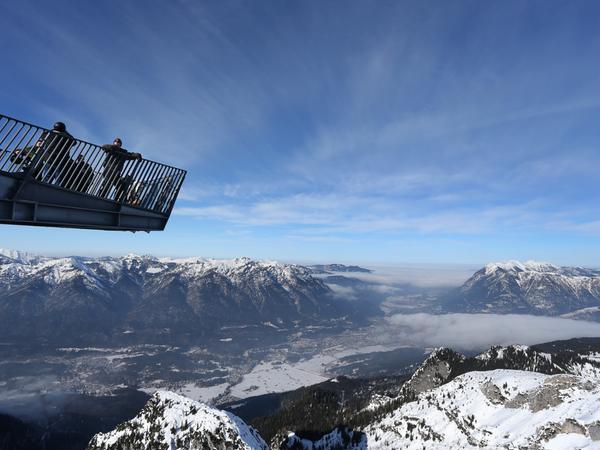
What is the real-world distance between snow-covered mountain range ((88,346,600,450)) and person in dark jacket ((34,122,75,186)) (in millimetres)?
116063

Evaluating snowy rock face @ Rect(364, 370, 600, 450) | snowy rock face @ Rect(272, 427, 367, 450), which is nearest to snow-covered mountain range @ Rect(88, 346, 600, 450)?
snowy rock face @ Rect(364, 370, 600, 450)

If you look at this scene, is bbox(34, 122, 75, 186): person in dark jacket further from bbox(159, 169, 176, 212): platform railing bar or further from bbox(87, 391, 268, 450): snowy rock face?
bbox(87, 391, 268, 450): snowy rock face

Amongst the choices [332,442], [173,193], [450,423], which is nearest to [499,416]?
[450,423]

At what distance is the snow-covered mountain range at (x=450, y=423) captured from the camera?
358 ft

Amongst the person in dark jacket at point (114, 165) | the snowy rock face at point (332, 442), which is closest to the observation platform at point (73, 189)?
the person in dark jacket at point (114, 165)

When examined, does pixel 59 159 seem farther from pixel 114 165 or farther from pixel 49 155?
pixel 114 165

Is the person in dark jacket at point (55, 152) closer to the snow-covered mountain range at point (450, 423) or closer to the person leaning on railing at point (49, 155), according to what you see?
the person leaning on railing at point (49, 155)

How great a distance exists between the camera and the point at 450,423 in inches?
5896

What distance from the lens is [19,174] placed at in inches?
552

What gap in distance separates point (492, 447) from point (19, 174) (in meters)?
154

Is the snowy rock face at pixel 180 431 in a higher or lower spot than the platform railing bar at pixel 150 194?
lower

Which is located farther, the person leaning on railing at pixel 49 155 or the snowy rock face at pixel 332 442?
the snowy rock face at pixel 332 442

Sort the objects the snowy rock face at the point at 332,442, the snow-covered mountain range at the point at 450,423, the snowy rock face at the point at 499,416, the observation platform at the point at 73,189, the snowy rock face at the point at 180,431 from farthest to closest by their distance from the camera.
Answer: the snowy rock face at the point at 332,442 → the snowy rock face at the point at 180,431 → the snow-covered mountain range at the point at 450,423 → the snowy rock face at the point at 499,416 → the observation platform at the point at 73,189

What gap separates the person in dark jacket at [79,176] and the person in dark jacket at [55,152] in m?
0.24
